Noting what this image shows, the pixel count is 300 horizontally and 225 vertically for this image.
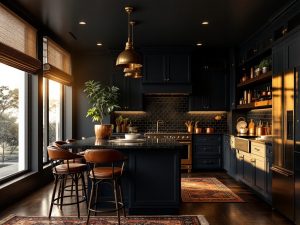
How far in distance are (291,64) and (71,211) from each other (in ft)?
11.5

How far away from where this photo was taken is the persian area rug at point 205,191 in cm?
521

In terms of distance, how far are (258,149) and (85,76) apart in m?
4.77

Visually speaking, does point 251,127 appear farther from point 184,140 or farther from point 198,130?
point 184,140

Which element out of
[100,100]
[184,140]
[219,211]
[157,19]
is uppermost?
[157,19]

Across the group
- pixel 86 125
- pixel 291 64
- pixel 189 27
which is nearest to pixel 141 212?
pixel 291 64

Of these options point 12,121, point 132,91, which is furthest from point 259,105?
point 12,121

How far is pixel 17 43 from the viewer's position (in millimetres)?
5090

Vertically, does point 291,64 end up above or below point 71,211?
above

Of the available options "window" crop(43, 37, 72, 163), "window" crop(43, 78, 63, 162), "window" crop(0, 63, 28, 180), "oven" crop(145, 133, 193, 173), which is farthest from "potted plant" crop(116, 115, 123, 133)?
"window" crop(0, 63, 28, 180)

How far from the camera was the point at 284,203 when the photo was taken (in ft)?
13.6

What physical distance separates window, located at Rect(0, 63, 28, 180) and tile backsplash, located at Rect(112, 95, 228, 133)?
3223mm

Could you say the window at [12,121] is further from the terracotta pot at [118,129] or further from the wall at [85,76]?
the terracotta pot at [118,129]

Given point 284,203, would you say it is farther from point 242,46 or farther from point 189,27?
point 242,46

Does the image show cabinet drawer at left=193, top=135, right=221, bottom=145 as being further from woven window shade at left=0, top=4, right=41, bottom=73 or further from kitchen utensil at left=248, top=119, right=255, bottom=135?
woven window shade at left=0, top=4, right=41, bottom=73
